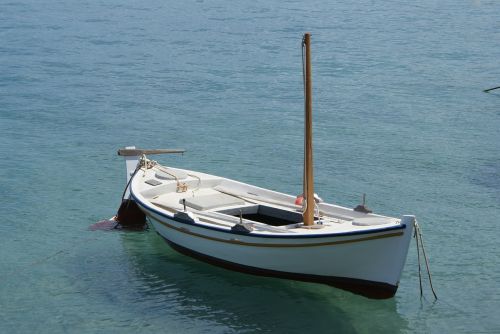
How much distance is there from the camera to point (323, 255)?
58.8 feet

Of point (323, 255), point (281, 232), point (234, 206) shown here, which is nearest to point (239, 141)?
point (234, 206)

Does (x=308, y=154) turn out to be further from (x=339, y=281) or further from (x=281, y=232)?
(x=339, y=281)

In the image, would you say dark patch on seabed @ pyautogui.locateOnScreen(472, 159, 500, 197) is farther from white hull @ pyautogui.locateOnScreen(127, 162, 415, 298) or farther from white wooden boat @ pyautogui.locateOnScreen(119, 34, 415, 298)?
white hull @ pyautogui.locateOnScreen(127, 162, 415, 298)

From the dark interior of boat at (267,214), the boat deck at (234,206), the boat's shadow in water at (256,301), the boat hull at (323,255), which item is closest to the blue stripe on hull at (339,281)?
the boat hull at (323,255)

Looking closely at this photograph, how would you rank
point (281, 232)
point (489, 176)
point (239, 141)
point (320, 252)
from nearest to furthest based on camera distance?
point (320, 252)
point (281, 232)
point (489, 176)
point (239, 141)

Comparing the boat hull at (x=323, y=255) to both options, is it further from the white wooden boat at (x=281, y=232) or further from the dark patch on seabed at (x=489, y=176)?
the dark patch on seabed at (x=489, y=176)

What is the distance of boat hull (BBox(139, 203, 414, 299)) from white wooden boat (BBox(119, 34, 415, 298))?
0.02 metres

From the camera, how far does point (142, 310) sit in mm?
19156

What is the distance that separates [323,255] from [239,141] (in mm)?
15897

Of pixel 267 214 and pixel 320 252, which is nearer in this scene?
pixel 320 252

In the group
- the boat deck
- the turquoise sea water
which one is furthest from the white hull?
the turquoise sea water

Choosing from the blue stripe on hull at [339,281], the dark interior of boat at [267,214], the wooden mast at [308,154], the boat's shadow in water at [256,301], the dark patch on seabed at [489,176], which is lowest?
the boat's shadow in water at [256,301]

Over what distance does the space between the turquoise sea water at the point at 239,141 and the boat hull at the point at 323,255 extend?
2.74ft

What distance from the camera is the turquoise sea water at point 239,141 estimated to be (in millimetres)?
19297
